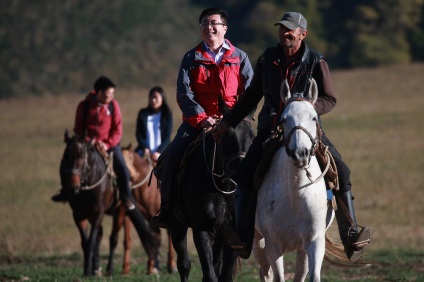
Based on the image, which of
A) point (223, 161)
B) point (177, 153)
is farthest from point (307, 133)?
point (177, 153)

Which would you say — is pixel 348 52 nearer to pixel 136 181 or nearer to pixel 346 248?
pixel 136 181

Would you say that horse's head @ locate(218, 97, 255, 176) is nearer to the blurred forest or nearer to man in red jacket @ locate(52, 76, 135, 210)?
man in red jacket @ locate(52, 76, 135, 210)

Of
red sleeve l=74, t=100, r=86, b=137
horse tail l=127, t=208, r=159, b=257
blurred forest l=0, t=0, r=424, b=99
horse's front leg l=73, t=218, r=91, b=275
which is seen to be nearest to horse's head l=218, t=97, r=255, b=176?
horse's front leg l=73, t=218, r=91, b=275

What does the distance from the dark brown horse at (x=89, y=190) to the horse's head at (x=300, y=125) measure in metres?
7.86

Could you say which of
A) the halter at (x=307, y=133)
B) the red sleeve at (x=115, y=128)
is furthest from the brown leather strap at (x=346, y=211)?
the red sleeve at (x=115, y=128)

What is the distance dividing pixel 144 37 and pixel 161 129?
7729 centimetres

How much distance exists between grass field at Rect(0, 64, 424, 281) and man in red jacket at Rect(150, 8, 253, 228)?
2980 millimetres

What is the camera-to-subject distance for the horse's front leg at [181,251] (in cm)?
1151

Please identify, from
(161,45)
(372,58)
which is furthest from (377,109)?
(161,45)

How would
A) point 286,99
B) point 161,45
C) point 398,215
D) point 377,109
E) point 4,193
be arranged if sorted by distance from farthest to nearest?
point 161,45 → point 377,109 → point 4,193 → point 398,215 → point 286,99

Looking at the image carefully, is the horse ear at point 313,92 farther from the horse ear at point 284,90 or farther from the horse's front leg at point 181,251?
the horse's front leg at point 181,251

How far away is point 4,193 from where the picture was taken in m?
33.0

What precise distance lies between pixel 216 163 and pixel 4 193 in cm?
2309

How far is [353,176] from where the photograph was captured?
1358 inches
